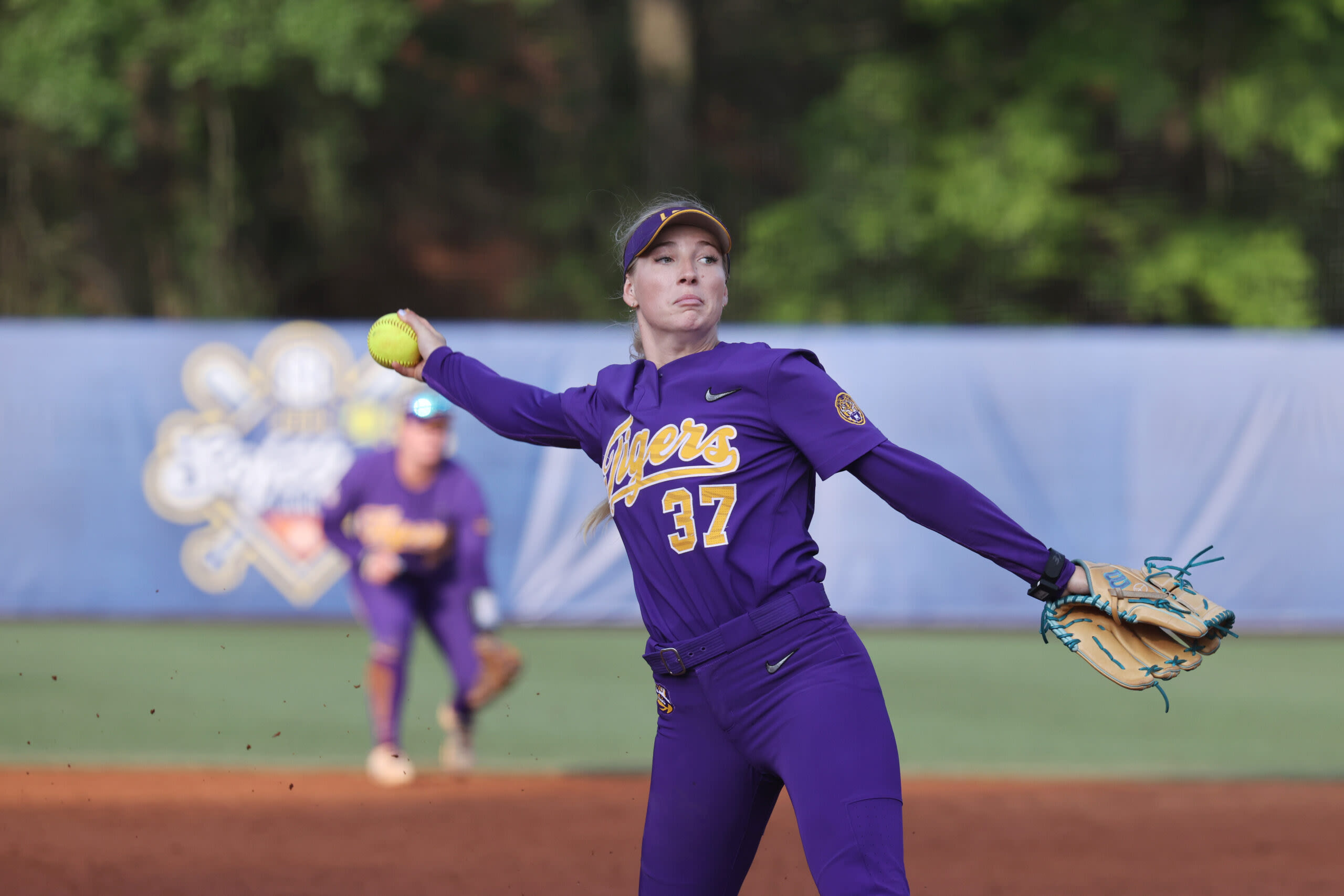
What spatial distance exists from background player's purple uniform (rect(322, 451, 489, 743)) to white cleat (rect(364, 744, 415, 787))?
13.6 inches

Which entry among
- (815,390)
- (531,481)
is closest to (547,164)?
(531,481)

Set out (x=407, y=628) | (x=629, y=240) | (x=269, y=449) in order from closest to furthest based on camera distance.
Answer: (x=629, y=240)
(x=407, y=628)
(x=269, y=449)

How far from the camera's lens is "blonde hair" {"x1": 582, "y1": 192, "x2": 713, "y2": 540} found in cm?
354

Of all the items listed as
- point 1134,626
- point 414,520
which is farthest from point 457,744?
point 1134,626

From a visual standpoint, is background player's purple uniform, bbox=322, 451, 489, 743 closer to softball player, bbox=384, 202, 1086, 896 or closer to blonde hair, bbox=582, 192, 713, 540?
blonde hair, bbox=582, 192, 713, 540

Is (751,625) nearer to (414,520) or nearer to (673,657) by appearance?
(673,657)

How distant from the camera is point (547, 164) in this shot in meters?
23.7

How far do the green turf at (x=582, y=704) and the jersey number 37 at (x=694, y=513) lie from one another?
4.42m

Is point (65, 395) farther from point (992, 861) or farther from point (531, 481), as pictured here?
point (992, 861)

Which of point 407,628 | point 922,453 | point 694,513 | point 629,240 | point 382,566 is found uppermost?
point 629,240

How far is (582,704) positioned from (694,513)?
6236 mm

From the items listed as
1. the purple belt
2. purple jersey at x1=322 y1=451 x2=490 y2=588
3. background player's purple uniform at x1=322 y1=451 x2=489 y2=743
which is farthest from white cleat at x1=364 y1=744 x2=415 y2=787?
the purple belt

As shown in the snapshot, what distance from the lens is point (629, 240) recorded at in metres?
3.56

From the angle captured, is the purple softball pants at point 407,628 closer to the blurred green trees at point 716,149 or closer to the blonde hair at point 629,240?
the blonde hair at point 629,240
